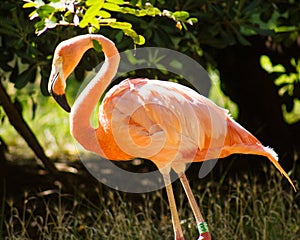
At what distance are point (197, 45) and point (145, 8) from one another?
3.87 ft

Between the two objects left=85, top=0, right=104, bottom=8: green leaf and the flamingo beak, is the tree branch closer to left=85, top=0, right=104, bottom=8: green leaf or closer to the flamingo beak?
the flamingo beak

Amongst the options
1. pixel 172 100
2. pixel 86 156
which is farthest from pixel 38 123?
pixel 172 100

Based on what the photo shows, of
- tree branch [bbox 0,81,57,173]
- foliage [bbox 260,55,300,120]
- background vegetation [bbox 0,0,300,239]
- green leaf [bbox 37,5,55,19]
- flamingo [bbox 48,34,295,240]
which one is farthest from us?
foliage [bbox 260,55,300,120]

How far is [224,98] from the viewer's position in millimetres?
4453

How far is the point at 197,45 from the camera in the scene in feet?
11.1

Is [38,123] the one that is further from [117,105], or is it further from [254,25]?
[117,105]

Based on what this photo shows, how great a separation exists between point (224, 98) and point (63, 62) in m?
2.45

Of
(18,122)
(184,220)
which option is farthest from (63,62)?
(18,122)

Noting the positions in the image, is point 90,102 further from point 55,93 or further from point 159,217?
point 159,217

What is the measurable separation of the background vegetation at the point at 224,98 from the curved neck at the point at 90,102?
148mm

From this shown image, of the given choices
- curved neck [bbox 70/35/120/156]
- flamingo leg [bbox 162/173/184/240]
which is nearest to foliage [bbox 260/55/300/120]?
flamingo leg [bbox 162/173/184/240]

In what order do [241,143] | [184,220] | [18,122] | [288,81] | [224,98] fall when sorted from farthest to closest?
[224,98]
[288,81]
[18,122]
[184,220]
[241,143]

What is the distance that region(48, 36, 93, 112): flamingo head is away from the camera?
2.09 meters

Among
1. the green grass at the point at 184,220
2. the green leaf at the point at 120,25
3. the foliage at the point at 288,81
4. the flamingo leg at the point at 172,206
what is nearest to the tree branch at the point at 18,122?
the green grass at the point at 184,220
